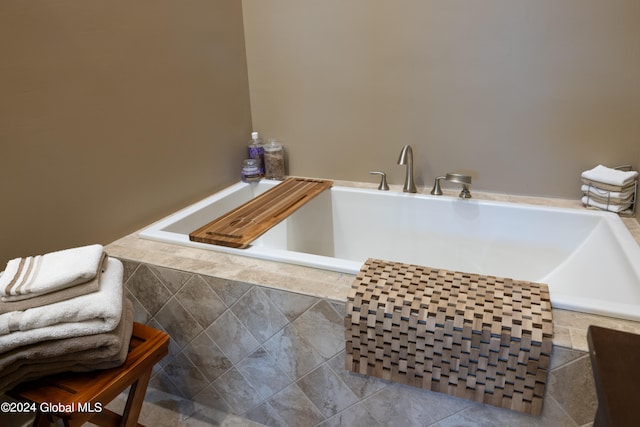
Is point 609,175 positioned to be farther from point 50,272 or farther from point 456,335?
point 50,272

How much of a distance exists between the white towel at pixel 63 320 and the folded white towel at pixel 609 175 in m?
1.85

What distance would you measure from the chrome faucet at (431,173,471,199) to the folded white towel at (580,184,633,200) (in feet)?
1.56

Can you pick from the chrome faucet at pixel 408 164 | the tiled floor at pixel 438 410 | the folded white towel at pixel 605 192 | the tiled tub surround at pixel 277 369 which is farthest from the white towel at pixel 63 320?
the folded white towel at pixel 605 192

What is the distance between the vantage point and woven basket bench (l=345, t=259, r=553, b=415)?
1071 millimetres

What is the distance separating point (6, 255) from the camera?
129 centimetres

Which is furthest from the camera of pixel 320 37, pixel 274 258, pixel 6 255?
pixel 320 37

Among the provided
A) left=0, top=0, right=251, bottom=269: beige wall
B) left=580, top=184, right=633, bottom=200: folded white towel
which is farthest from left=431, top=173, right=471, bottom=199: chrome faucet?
left=0, top=0, right=251, bottom=269: beige wall

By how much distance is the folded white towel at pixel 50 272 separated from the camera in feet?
3.38

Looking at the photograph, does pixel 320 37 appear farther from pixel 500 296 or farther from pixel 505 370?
pixel 505 370

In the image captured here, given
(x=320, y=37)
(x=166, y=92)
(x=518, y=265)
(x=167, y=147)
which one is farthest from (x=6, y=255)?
(x=518, y=265)

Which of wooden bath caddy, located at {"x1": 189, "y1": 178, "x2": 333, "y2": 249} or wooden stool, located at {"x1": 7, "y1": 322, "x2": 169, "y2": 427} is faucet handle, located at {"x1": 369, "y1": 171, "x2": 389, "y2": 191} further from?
wooden stool, located at {"x1": 7, "y1": 322, "x2": 169, "y2": 427}

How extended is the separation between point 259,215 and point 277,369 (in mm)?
679

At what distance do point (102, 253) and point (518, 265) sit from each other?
5.52ft

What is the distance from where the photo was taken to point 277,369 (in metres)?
1.41
